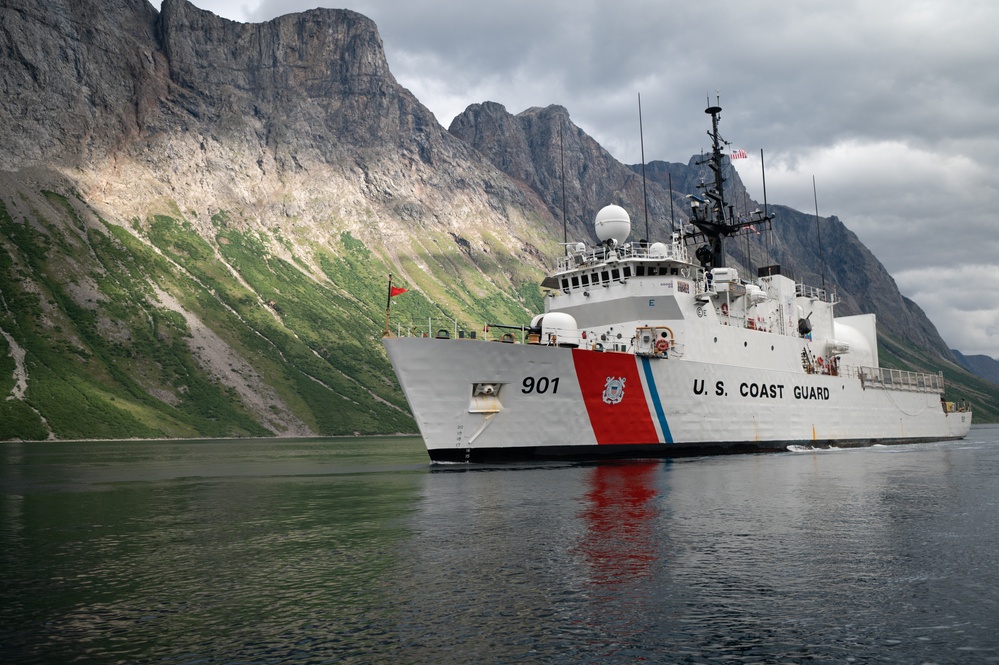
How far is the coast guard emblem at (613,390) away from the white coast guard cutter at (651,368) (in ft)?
0.19

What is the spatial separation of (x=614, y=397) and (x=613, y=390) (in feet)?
1.17

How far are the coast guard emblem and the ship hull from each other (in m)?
0.04

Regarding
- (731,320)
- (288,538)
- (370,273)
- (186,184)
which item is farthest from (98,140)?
(288,538)

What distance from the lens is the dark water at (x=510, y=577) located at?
304 inches

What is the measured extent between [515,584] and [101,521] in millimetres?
11464

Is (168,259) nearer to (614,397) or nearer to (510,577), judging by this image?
(614,397)

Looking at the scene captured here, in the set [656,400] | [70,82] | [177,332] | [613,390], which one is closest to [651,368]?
[656,400]

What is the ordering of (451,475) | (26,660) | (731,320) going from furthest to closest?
(731,320), (451,475), (26,660)

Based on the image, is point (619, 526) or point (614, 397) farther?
point (614, 397)

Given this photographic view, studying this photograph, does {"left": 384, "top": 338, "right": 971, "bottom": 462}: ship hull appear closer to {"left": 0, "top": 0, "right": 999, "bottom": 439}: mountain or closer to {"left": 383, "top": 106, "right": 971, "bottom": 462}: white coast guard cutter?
{"left": 383, "top": 106, "right": 971, "bottom": 462}: white coast guard cutter

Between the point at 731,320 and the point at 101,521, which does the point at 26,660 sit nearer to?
the point at 101,521

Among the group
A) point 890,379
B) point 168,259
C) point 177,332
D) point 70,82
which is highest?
point 70,82

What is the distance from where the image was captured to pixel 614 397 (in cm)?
3253

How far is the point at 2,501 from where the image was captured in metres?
21.9
